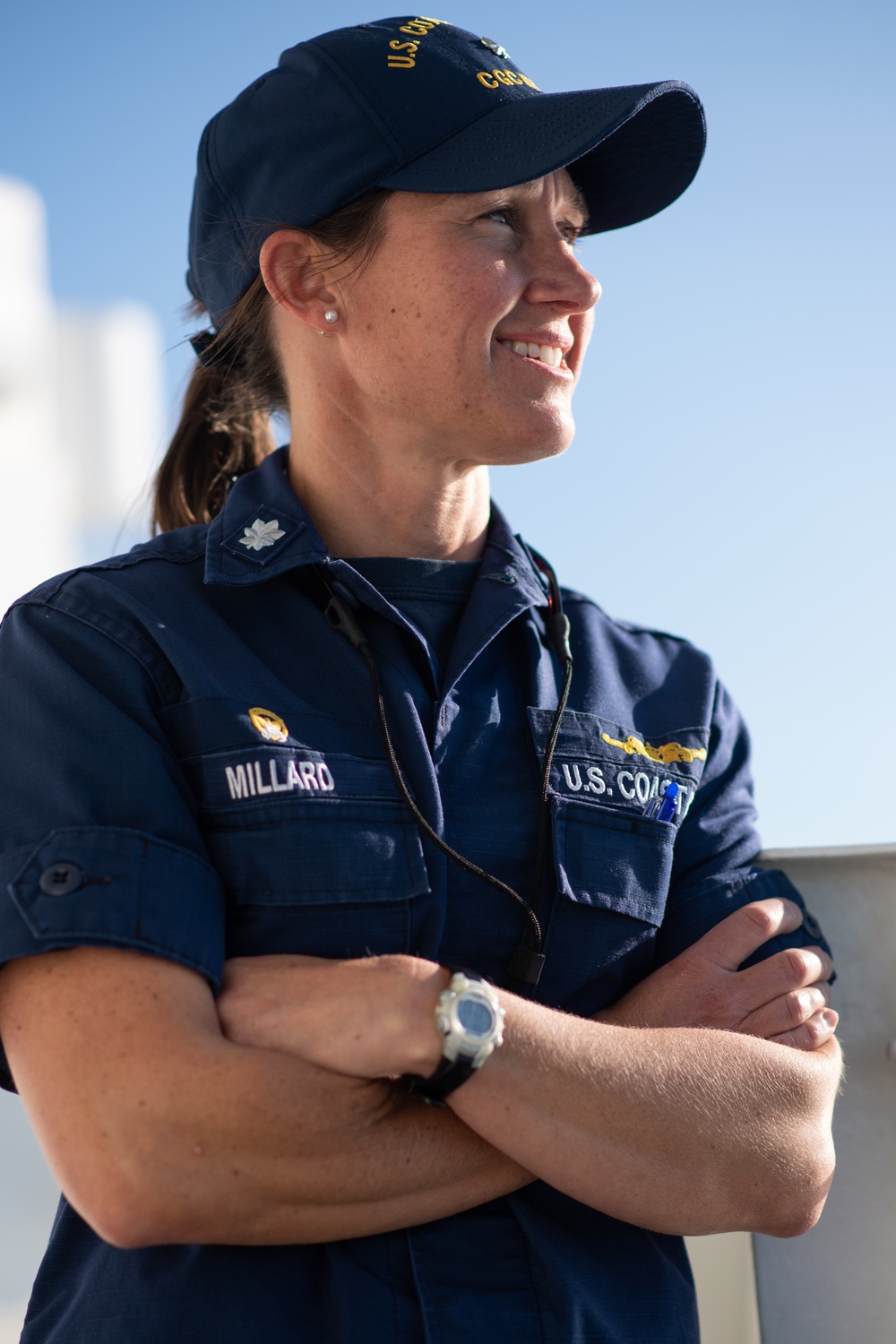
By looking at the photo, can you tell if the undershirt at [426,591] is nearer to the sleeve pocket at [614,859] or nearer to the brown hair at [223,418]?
the sleeve pocket at [614,859]

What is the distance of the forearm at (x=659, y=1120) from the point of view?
4.51ft

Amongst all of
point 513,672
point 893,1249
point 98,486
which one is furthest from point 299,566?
point 98,486

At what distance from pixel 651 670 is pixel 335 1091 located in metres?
0.86

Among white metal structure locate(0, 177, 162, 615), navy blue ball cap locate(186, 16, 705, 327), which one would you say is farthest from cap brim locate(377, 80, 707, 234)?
white metal structure locate(0, 177, 162, 615)

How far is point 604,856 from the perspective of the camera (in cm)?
168

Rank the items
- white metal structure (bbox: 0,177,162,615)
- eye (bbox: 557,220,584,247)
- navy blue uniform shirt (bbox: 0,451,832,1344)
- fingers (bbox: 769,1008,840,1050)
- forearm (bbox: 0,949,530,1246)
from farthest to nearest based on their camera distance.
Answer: white metal structure (bbox: 0,177,162,615), eye (bbox: 557,220,584,247), fingers (bbox: 769,1008,840,1050), navy blue uniform shirt (bbox: 0,451,832,1344), forearm (bbox: 0,949,530,1246)

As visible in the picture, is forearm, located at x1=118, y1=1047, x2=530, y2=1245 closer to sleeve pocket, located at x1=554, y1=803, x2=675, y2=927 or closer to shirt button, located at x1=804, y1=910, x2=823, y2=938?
sleeve pocket, located at x1=554, y1=803, x2=675, y2=927

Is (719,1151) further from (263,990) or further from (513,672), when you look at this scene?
(513,672)

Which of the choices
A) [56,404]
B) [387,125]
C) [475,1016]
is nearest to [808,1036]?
[475,1016]

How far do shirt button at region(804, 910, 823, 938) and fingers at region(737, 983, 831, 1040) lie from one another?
0.15 meters

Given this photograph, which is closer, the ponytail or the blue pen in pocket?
the blue pen in pocket

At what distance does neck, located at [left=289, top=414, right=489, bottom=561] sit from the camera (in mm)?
1839

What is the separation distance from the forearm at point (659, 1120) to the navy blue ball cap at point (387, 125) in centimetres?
107

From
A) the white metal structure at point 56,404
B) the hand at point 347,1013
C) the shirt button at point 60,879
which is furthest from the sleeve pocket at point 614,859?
the white metal structure at point 56,404
